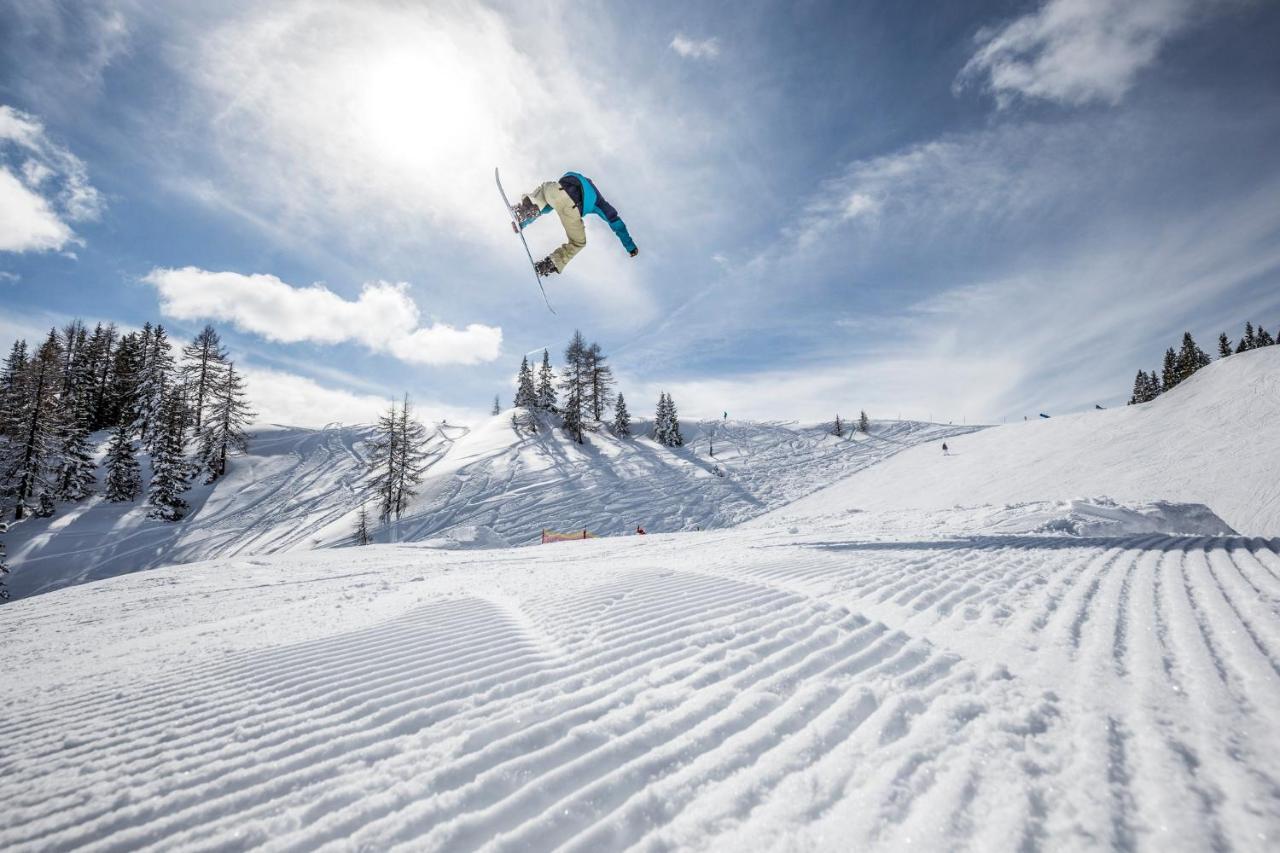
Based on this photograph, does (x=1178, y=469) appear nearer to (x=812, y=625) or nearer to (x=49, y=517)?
(x=812, y=625)

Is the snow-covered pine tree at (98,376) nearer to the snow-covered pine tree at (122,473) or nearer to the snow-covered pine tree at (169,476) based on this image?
the snow-covered pine tree at (122,473)

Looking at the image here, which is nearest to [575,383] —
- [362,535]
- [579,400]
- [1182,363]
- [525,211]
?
[579,400]

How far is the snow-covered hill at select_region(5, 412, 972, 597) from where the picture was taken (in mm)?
26047


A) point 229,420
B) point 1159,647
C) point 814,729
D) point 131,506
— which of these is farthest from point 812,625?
point 229,420

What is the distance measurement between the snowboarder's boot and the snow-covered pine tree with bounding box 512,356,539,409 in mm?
40968

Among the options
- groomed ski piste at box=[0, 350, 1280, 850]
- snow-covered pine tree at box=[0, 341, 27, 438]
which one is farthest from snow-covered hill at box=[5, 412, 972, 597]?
groomed ski piste at box=[0, 350, 1280, 850]

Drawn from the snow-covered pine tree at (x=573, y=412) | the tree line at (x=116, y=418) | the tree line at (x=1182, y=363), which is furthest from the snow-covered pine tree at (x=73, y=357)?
the tree line at (x=1182, y=363)

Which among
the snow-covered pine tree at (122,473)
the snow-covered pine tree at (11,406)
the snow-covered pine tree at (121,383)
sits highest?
the snow-covered pine tree at (121,383)

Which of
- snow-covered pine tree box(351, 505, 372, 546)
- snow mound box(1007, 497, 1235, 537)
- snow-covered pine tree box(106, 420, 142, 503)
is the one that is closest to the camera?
snow mound box(1007, 497, 1235, 537)

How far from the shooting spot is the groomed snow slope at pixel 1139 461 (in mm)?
16500

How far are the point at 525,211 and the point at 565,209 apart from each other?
952mm

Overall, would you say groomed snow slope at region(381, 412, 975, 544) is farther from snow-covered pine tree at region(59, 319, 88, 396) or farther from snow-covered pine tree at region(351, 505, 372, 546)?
snow-covered pine tree at region(59, 319, 88, 396)

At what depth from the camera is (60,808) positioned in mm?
2318

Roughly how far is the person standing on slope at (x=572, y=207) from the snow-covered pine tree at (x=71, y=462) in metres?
40.9
